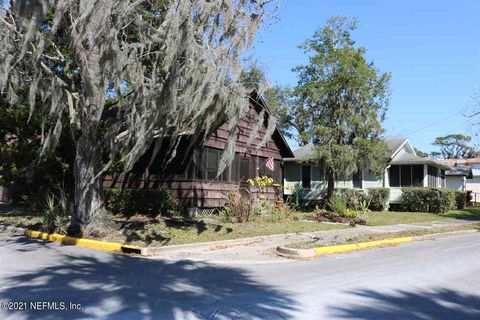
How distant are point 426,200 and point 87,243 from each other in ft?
68.3

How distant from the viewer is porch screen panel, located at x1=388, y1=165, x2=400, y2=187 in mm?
29900

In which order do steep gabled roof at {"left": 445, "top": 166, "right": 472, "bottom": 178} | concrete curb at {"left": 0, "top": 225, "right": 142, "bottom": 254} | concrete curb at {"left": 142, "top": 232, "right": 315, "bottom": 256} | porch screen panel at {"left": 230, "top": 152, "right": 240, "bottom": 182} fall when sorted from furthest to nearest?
steep gabled roof at {"left": 445, "top": 166, "right": 472, "bottom": 178} → porch screen panel at {"left": 230, "top": 152, "right": 240, "bottom": 182} → concrete curb at {"left": 0, "top": 225, "right": 142, "bottom": 254} → concrete curb at {"left": 142, "top": 232, "right": 315, "bottom": 256}

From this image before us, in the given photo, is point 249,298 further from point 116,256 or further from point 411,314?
point 116,256

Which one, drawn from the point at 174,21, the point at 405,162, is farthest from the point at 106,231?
the point at 405,162

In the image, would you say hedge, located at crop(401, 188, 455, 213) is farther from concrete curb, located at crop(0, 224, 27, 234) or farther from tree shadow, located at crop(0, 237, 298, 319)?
concrete curb, located at crop(0, 224, 27, 234)

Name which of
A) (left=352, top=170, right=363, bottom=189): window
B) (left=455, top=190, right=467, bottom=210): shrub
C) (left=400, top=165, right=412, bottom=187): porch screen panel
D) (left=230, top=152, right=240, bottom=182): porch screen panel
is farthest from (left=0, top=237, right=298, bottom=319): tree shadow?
(left=455, top=190, right=467, bottom=210): shrub

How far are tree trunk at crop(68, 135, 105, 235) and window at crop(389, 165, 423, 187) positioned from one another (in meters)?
21.3

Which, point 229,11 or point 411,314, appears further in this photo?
point 229,11

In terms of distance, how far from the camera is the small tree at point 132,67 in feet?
37.3

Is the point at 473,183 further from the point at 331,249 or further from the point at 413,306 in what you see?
the point at 413,306

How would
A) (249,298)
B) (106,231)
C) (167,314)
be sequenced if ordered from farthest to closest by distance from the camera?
(106,231) → (249,298) → (167,314)

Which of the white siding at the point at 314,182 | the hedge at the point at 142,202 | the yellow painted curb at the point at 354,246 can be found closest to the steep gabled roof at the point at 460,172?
the white siding at the point at 314,182

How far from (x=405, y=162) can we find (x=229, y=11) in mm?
20406

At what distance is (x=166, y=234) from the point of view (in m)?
13.7
